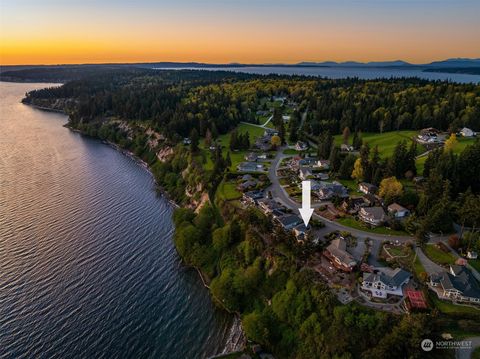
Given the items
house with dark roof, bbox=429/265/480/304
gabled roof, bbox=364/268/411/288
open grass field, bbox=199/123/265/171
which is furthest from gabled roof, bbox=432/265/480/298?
open grass field, bbox=199/123/265/171

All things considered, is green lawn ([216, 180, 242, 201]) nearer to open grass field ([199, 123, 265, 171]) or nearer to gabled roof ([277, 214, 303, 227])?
open grass field ([199, 123, 265, 171])

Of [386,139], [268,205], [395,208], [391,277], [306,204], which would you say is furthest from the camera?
[386,139]

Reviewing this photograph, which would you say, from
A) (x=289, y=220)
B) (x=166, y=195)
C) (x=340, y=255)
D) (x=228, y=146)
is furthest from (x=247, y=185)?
(x=228, y=146)

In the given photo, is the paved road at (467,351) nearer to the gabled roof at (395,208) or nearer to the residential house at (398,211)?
the residential house at (398,211)

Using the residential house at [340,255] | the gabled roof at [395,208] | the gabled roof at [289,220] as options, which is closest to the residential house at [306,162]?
the gabled roof at [395,208]

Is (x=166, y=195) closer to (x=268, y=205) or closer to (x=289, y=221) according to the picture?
(x=268, y=205)

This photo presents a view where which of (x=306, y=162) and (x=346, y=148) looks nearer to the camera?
(x=306, y=162)

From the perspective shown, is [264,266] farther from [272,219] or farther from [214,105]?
[214,105]
